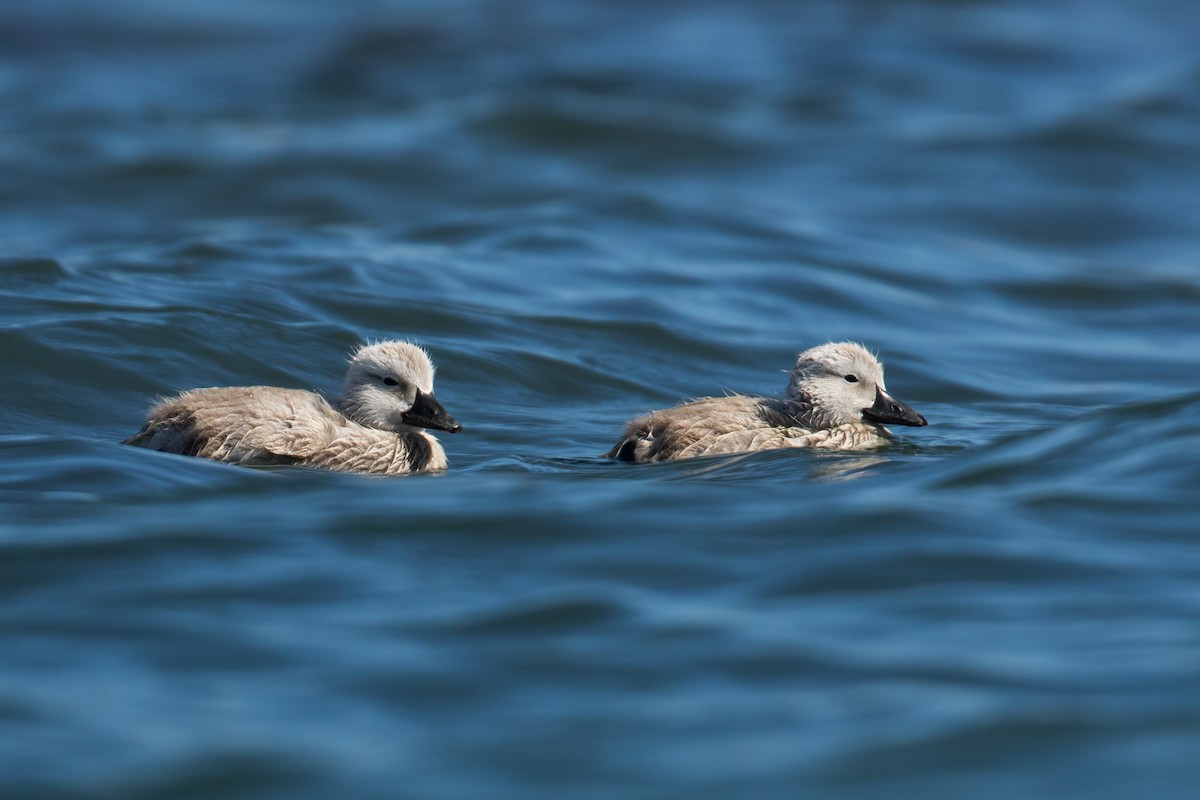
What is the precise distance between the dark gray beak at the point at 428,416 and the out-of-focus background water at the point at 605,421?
28 cm

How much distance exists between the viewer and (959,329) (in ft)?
47.0

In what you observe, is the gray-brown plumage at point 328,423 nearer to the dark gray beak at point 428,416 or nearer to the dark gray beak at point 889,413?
the dark gray beak at point 428,416

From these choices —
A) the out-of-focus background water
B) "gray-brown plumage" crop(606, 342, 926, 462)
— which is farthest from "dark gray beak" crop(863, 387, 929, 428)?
the out-of-focus background water

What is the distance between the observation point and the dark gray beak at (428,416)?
9062 millimetres

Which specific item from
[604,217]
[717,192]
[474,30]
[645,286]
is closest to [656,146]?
[717,192]

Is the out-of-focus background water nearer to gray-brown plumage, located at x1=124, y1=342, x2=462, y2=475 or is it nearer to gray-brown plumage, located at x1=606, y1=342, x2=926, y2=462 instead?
gray-brown plumage, located at x1=124, y1=342, x2=462, y2=475

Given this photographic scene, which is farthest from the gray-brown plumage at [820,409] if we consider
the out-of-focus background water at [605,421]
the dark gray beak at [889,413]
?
the out-of-focus background water at [605,421]

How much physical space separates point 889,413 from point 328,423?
293 centimetres

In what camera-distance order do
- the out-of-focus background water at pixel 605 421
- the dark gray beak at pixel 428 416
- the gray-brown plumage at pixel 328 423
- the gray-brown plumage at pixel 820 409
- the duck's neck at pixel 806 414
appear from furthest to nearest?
the duck's neck at pixel 806 414, the gray-brown plumage at pixel 820 409, the dark gray beak at pixel 428 416, the gray-brown plumage at pixel 328 423, the out-of-focus background water at pixel 605 421

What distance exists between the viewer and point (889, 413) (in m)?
9.66

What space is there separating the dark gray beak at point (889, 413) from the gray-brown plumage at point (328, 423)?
223 centimetres

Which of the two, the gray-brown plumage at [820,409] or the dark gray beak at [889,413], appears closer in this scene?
the gray-brown plumage at [820,409]

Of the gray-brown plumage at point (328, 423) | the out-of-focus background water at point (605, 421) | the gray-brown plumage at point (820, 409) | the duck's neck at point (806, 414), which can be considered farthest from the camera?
the duck's neck at point (806, 414)

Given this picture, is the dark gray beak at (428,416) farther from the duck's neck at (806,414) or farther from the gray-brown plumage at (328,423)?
the duck's neck at (806,414)
